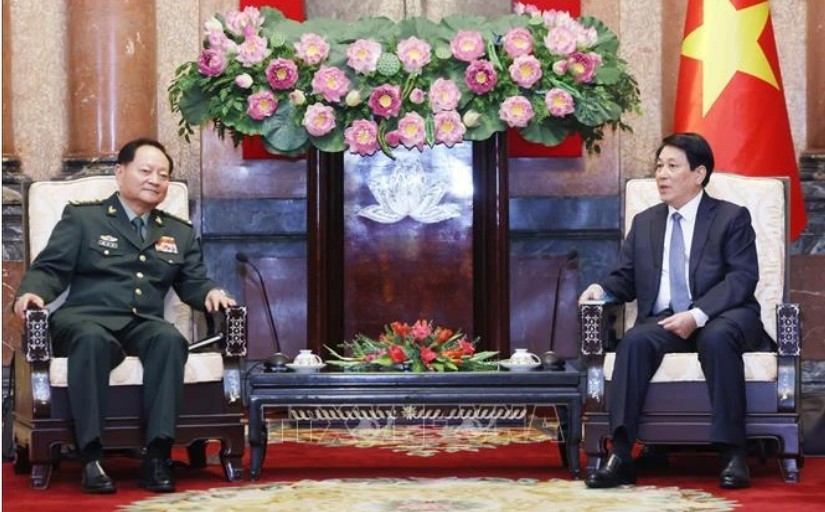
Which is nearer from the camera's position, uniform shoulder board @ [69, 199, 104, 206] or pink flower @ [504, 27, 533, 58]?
uniform shoulder board @ [69, 199, 104, 206]

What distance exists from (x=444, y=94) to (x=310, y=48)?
590 mm

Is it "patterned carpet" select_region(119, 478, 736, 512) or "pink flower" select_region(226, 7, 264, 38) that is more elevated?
"pink flower" select_region(226, 7, 264, 38)

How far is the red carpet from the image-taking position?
384cm

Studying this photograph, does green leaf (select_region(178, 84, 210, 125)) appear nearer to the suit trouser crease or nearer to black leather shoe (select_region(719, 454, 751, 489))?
the suit trouser crease

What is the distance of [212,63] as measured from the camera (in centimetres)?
541

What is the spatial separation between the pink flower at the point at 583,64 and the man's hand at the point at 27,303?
92.5 inches

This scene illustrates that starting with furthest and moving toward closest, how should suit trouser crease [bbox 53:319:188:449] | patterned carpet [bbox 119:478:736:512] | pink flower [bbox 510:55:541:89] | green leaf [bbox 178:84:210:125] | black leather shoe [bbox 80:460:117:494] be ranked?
1. green leaf [bbox 178:84:210:125]
2. pink flower [bbox 510:55:541:89]
3. suit trouser crease [bbox 53:319:188:449]
4. black leather shoe [bbox 80:460:117:494]
5. patterned carpet [bbox 119:478:736:512]

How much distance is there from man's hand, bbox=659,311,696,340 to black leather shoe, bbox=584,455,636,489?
486 mm

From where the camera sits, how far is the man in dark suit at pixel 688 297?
419 centimetres

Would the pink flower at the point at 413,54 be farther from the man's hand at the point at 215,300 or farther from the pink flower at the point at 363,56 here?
the man's hand at the point at 215,300

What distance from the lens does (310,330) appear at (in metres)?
5.98

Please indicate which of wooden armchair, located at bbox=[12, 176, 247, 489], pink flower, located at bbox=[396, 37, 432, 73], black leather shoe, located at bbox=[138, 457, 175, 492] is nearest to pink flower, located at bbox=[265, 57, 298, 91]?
pink flower, located at bbox=[396, 37, 432, 73]

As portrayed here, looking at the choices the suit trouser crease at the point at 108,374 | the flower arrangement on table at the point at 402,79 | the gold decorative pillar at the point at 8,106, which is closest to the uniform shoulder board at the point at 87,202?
the suit trouser crease at the point at 108,374

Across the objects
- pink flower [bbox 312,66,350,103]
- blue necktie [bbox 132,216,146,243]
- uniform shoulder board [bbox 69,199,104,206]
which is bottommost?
blue necktie [bbox 132,216,146,243]
